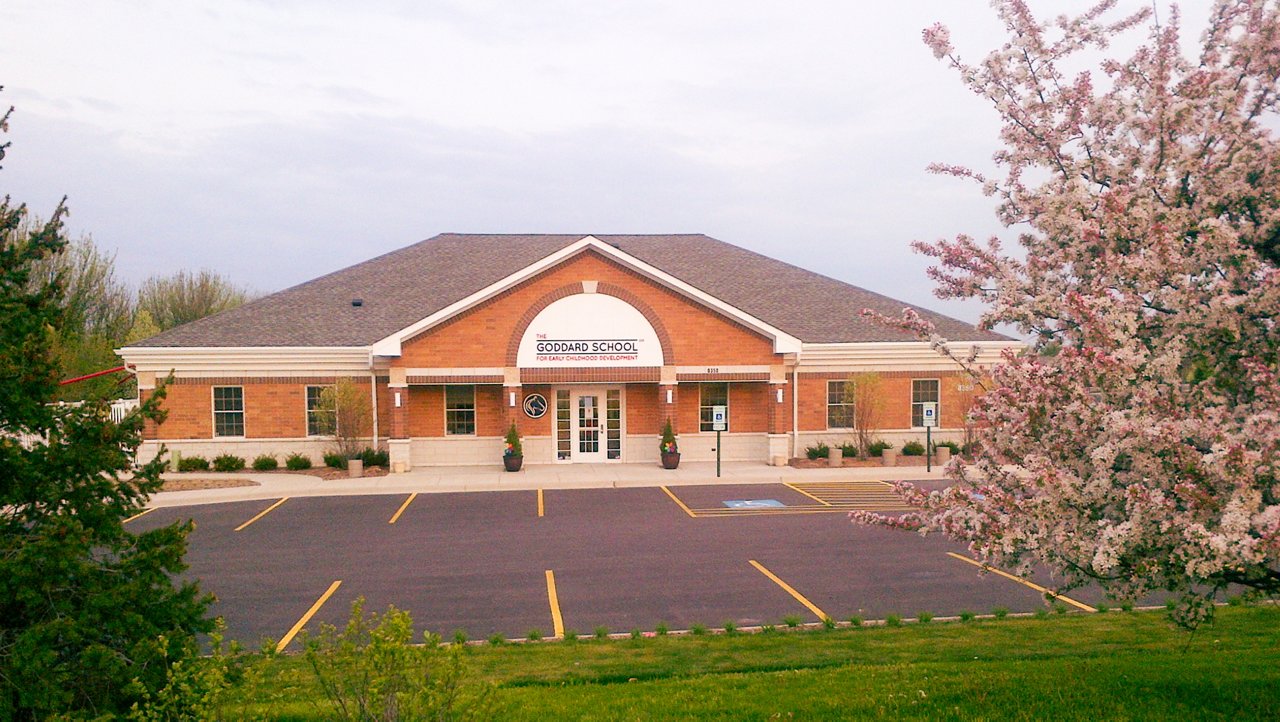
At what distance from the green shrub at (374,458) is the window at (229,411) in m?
4.03

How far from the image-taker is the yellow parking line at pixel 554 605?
36.1 feet

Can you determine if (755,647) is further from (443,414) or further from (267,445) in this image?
(267,445)

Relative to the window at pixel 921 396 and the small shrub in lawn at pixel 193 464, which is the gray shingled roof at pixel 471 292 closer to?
the window at pixel 921 396

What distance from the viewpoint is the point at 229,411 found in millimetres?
27219

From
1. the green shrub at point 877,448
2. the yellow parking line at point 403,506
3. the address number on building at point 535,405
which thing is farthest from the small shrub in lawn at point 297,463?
the green shrub at point 877,448

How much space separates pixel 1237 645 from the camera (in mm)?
9469

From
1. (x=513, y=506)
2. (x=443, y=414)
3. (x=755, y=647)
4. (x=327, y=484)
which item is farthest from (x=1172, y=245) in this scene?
(x=443, y=414)

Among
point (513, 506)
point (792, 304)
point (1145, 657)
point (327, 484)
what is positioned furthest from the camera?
point (792, 304)

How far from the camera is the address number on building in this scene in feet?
91.2

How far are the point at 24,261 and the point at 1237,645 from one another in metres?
12.0

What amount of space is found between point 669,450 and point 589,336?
4.18m

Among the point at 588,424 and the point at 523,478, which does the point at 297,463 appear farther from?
the point at 588,424

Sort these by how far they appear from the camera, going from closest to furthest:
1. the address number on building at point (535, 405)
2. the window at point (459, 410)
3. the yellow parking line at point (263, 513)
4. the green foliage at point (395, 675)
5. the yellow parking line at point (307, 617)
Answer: the green foliage at point (395, 675) < the yellow parking line at point (307, 617) < the yellow parking line at point (263, 513) < the window at point (459, 410) < the address number on building at point (535, 405)

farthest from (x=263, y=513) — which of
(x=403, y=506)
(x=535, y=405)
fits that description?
(x=535, y=405)
